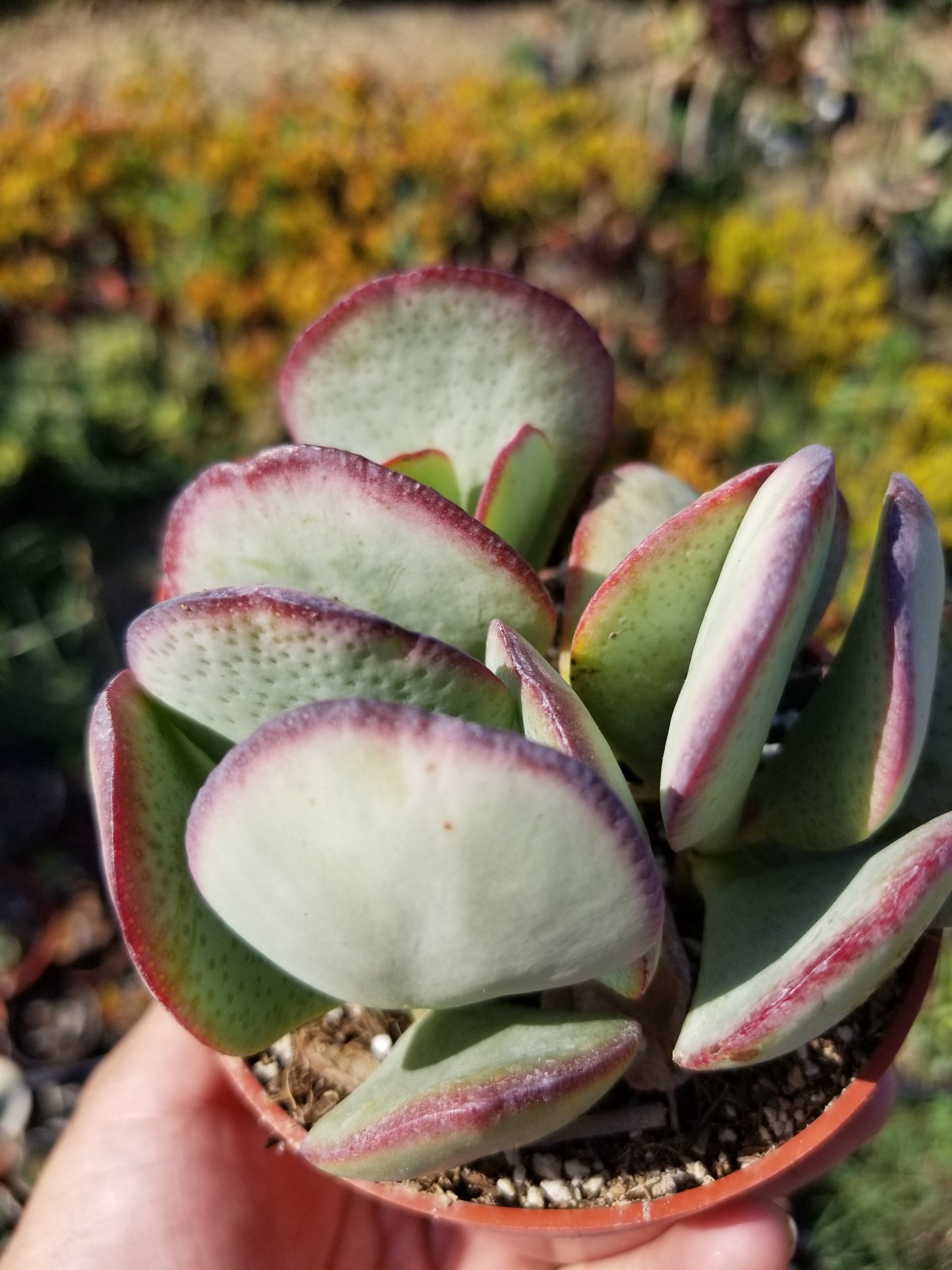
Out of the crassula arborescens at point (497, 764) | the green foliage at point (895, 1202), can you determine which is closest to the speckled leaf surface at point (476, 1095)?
the crassula arborescens at point (497, 764)

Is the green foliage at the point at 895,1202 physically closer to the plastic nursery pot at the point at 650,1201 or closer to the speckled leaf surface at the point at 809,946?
the plastic nursery pot at the point at 650,1201

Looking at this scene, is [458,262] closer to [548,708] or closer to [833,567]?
[833,567]

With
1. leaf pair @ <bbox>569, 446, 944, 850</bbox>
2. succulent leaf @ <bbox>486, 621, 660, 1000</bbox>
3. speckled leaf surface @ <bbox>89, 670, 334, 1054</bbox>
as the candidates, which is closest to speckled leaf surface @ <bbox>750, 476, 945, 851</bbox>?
leaf pair @ <bbox>569, 446, 944, 850</bbox>

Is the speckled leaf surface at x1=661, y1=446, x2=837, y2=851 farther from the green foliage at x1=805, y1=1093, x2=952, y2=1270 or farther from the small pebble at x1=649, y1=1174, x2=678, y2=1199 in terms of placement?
the green foliage at x1=805, y1=1093, x2=952, y2=1270

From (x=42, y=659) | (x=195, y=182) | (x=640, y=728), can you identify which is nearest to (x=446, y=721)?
(x=640, y=728)

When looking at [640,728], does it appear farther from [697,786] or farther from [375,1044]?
[375,1044]
